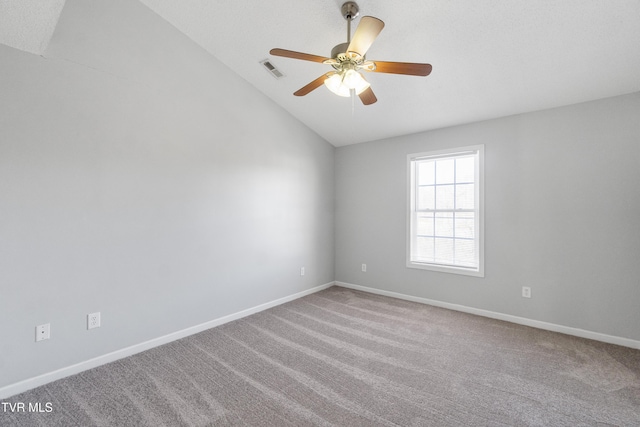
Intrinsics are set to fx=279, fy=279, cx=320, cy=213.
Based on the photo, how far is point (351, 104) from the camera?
140 inches

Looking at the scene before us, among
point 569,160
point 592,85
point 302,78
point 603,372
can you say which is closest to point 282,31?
point 302,78

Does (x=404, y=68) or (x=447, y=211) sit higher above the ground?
(x=404, y=68)

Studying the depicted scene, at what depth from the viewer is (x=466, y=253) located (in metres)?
3.66

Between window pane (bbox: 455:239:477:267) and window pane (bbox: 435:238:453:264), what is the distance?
89 millimetres

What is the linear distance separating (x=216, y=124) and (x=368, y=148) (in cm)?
237

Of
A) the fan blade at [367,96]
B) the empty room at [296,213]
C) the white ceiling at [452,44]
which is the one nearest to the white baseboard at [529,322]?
the empty room at [296,213]

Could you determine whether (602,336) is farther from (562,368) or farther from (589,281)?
(562,368)

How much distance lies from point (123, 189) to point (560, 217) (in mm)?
4383

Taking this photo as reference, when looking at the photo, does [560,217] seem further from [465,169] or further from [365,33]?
[365,33]

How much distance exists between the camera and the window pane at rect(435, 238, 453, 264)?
3797mm

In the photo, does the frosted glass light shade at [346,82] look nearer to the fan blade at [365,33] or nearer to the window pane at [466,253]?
the fan blade at [365,33]

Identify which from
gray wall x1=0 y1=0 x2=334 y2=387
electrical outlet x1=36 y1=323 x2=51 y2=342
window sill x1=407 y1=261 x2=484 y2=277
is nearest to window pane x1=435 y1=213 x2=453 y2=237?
window sill x1=407 y1=261 x2=484 y2=277

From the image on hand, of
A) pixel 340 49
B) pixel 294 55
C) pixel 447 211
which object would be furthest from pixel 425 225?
pixel 294 55

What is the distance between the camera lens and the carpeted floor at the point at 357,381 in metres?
1.77
